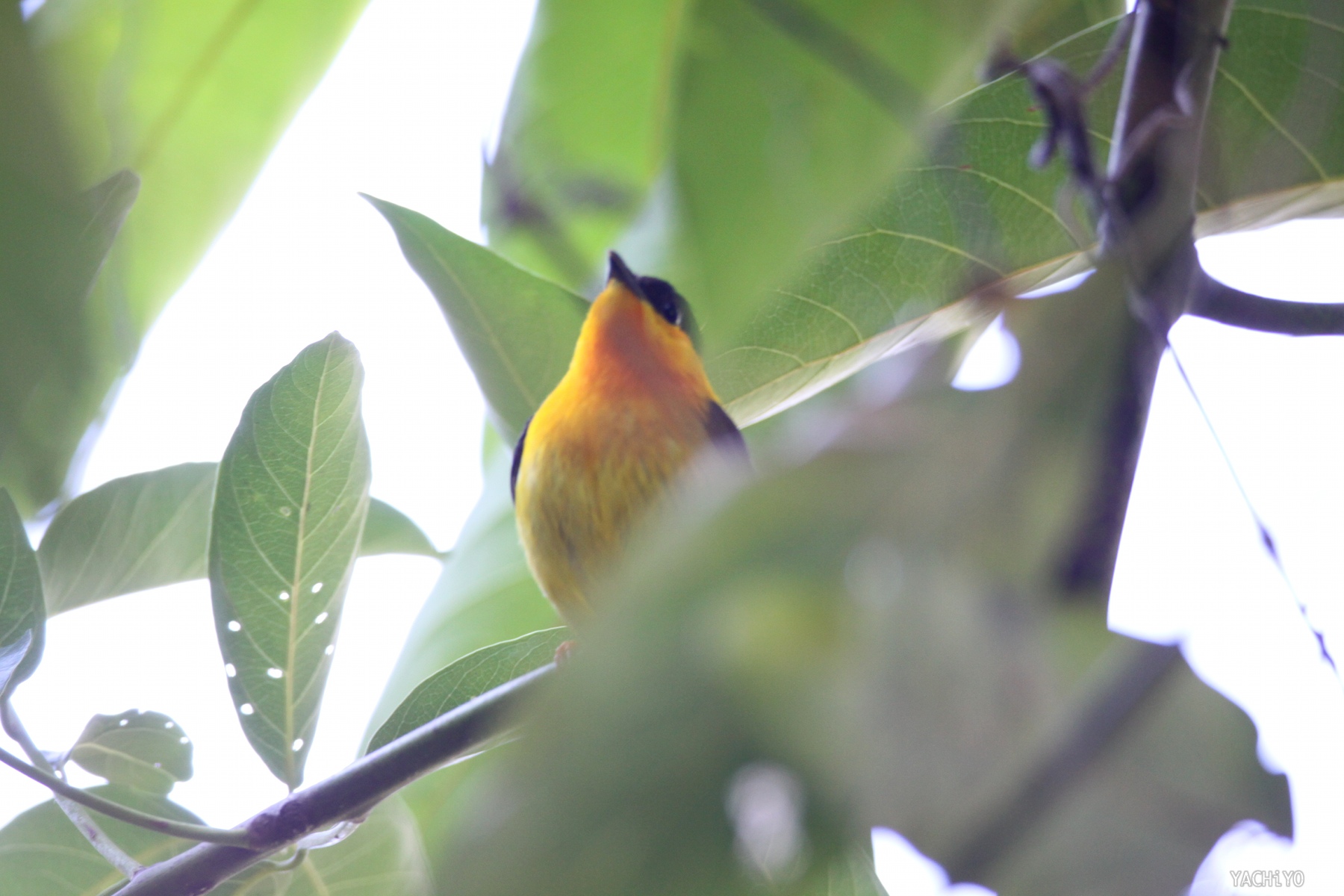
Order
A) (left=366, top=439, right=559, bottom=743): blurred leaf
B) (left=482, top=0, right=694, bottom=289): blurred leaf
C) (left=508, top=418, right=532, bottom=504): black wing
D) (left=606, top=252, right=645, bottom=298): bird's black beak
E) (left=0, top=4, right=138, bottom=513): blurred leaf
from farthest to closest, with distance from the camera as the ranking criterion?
(left=606, top=252, right=645, bottom=298): bird's black beak, (left=508, top=418, right=532, bottom=504): black wing, (left=366, top=439, right=559, bottom=743): blurred leaf, (left=482, top=0, right=694, bottom=289): blurred leaf, (left=0, top=4, right=138, bottom=513): blurred leaf

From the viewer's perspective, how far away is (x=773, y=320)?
1.14m

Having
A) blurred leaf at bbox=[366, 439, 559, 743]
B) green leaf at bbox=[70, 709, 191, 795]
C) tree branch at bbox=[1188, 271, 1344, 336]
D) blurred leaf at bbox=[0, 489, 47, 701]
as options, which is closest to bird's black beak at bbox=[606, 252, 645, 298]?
blurred leaf at bbox=[366, 439, 559, 743]

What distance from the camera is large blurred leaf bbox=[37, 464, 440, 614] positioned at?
5.49ft

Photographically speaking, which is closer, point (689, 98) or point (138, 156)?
point (689, 98)

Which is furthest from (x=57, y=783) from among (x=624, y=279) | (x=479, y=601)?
(x=624, y=279)

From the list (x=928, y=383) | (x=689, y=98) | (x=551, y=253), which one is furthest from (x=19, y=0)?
(x=551, y=253)

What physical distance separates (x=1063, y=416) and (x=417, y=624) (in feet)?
5.27

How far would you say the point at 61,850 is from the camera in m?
1.58

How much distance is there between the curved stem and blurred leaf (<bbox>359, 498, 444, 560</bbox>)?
2.25ft

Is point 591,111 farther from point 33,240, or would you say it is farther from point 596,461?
point 596,461

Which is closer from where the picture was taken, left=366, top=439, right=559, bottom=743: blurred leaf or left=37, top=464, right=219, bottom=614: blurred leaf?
left=37, top=464, right=219, bottom=614: blurred leaf

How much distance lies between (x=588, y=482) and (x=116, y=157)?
1659 mm

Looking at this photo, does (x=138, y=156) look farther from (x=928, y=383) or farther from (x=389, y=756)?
(x=928, y=383)

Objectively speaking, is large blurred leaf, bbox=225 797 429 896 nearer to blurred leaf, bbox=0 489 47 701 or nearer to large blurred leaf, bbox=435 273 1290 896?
blurred leaf, bbox=0 489 47 701
